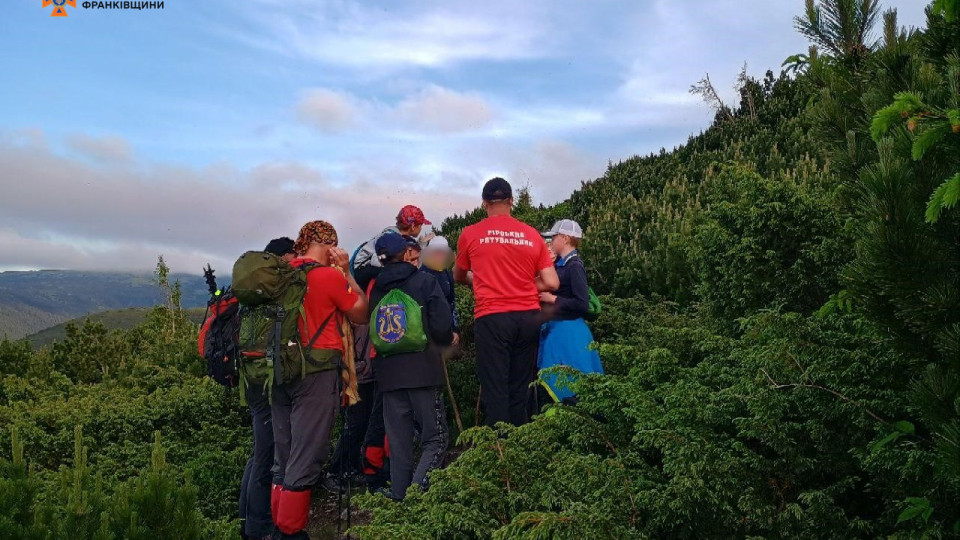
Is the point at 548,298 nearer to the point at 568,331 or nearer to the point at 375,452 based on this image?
the point at 568,331

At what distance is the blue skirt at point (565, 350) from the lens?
5.66 metres

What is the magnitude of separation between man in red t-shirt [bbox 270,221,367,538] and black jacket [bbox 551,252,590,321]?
1.64 meters

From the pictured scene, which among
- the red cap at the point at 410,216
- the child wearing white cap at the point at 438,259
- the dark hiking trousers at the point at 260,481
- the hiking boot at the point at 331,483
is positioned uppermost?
the red cap at the point at 410,216

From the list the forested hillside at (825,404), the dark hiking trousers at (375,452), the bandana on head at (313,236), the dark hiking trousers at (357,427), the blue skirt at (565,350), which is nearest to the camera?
the forested hillside at (825,404)

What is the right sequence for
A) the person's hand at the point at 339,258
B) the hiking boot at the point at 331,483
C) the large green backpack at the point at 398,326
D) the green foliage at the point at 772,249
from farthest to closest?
the hiking boot at the point at 331,483 → the person's hand at the point at 339,258 → the large green backpack at the point at 398,326 → the green foliage at the point at 772,249

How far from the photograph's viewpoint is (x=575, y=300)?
575cm

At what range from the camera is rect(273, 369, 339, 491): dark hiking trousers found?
16.3 feet

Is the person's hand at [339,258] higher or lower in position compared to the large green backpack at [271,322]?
higher

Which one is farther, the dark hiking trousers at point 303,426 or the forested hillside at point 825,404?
the dark hiking trousers at point 303,426

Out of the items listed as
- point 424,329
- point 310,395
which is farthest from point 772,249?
point 310,395

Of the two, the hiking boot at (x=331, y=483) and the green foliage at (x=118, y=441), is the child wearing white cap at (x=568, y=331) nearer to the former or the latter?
the hiking boot at (x=331, y=483)

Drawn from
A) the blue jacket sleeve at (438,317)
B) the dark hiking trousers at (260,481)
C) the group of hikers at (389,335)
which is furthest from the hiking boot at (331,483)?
the blue jacket sleeve at (438,317)

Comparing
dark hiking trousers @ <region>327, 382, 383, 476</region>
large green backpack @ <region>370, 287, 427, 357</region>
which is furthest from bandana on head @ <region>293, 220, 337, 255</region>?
dark hiking trousers @ <region>327, 382, 383, 476</region>

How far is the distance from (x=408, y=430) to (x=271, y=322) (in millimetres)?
1291
